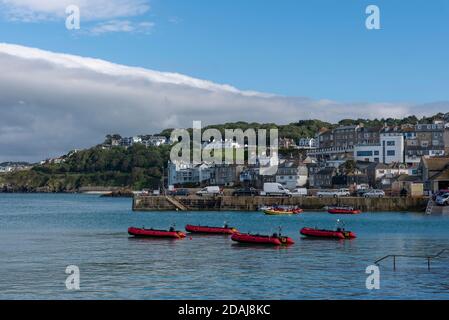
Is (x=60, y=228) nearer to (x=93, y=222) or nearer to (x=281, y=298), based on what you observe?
(x=93, y=222)

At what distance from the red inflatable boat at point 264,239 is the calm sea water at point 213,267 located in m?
1.19

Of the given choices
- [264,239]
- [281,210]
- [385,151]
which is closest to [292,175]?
[385,151]

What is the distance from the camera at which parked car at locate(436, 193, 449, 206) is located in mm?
127250

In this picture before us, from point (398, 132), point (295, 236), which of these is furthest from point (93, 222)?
point (398, 132)

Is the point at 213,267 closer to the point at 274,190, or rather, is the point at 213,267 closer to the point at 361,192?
the point at 361,192

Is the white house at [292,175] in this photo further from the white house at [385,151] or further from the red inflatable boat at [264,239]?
the red inflatable boat at [264,239]

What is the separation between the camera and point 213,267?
182ft

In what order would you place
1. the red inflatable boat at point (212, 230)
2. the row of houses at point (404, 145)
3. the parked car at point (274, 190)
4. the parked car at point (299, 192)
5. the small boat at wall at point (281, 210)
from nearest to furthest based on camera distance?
the red inflatable boat at point (212, 230) < the small boat at wall at point (281, 210) < the parked car at point (299, 192) < the parked car at point (274, 190) < the row of houses at point (404, 145)

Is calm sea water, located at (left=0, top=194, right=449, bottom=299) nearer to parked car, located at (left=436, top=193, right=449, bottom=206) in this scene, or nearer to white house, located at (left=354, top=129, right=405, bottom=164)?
parked car, located at (left=436, top=193, right=449, bottom=206)

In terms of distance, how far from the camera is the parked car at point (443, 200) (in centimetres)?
12725

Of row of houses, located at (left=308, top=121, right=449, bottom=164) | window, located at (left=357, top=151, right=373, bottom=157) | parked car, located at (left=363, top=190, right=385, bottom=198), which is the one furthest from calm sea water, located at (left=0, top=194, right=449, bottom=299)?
window, located at (left=357, top=151, right=373, bottom=157)

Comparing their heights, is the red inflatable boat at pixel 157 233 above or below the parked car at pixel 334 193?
below

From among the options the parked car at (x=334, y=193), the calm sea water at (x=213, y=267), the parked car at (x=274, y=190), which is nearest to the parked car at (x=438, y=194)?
the parked car at (x=334, y=193)

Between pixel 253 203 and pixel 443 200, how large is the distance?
39.1 meters
